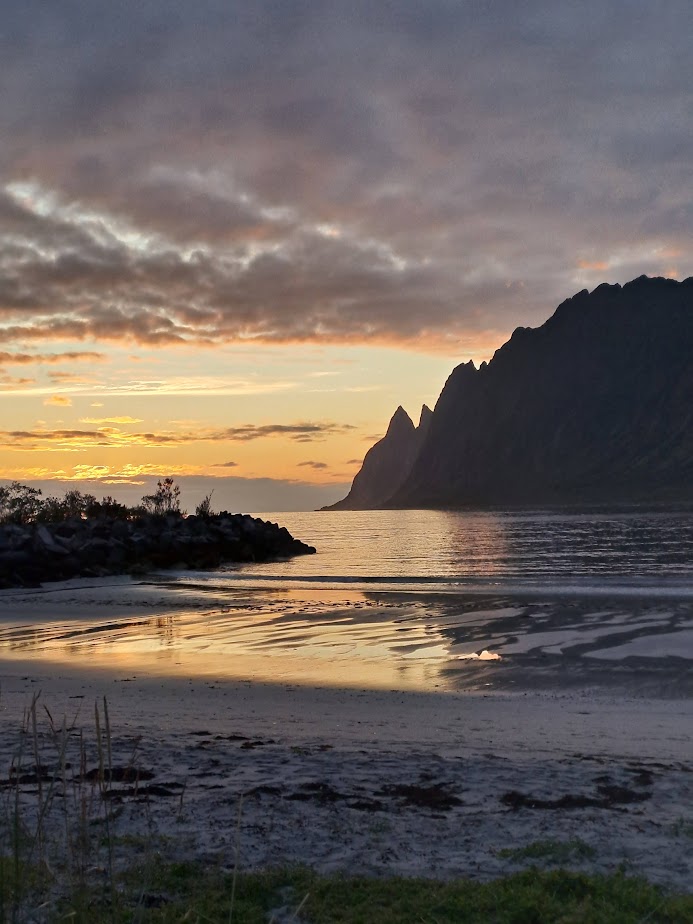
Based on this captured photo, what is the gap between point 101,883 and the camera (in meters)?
4.58

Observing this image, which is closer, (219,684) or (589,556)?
(219,684)

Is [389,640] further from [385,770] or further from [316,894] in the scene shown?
[316,894]

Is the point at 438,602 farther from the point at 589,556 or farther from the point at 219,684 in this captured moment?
the point at 589,556

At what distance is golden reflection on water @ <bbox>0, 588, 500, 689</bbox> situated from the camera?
13.4 meters

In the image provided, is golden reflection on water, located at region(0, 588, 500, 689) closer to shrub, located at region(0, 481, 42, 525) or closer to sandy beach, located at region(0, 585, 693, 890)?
sandy beach, located at region(0, 585, 693, 890)

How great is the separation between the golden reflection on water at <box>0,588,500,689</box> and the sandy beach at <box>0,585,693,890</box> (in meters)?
0.92

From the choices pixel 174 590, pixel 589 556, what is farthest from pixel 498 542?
pixel 174 590

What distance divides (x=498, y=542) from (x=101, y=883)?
167ft

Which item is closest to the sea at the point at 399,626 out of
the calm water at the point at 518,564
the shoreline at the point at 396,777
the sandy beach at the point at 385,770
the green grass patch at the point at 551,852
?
the calm water at the point at 518,564

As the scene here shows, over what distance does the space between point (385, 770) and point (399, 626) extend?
1164cm

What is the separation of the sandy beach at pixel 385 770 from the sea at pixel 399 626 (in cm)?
100

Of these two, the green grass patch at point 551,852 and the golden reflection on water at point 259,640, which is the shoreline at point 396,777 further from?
the golden reflection on water at point 259,640

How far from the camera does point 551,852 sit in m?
5.17

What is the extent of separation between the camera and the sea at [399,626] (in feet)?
43.1
